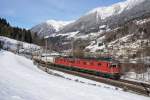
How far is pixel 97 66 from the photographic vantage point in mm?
44719

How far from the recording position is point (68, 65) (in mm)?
57719

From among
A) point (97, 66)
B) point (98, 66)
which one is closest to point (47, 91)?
point (98, 66)

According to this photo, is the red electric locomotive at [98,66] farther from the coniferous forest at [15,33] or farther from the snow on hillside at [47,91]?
the coniferous forest at [15,33]

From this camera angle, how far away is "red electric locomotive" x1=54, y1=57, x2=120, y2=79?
4206 centimetres

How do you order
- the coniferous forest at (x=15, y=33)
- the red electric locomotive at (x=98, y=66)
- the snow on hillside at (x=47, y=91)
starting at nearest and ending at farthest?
1. the snow on hillside at (x=47, y=91)
2. the red electric locomotive at (x=98, y=66)
3. the coniferous forest at (x=15, y=33)

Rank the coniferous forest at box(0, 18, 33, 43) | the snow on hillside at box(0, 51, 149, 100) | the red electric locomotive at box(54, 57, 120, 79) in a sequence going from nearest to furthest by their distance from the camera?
1. the snow on hillside at box(0, 51, 149, 100)
2. the red electric locomotive at box(54, 57, 120, 79)
3. the coniferous forest at box(0, 18, 33, 43)

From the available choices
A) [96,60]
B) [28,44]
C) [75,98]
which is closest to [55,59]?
[96,60]

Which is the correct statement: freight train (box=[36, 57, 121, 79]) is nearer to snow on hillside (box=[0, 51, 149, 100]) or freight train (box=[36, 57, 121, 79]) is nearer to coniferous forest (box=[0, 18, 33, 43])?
snow on hillside (box=[0, 51, 149, 100])

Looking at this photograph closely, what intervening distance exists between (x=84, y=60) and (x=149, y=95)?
22610 millimetres

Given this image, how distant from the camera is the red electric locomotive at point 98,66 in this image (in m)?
42.1

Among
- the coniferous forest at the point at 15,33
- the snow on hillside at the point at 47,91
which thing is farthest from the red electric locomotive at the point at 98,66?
the coniferous forest at the point at 15,33

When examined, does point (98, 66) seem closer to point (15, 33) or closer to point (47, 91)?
point (47, 91)

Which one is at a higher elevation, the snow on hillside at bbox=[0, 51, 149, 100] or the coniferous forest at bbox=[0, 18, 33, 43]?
the coniferous forest at bbox=[0, 18, 33, 43]

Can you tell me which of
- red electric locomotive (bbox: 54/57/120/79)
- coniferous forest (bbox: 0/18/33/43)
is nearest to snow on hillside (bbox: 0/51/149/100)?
red electric locomotive (bbox: 54/57/120/79)
